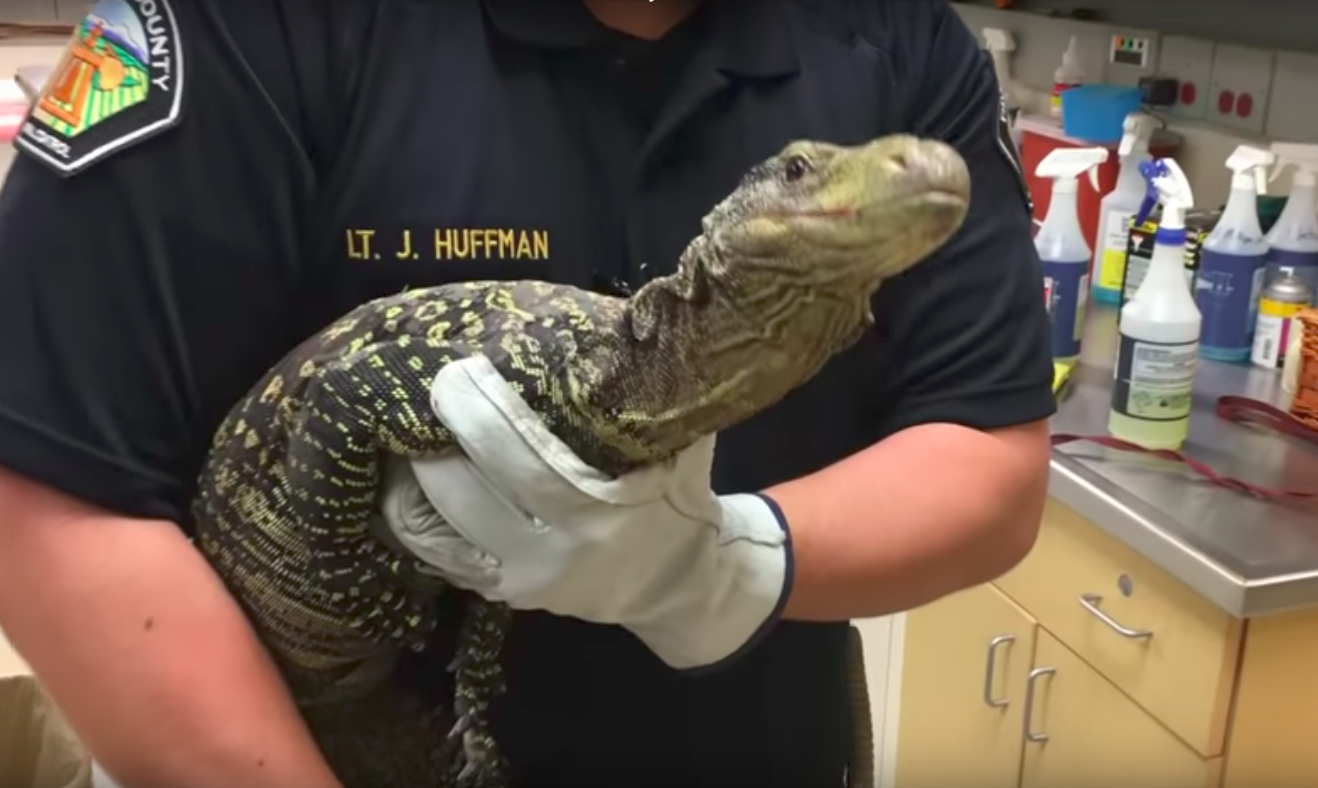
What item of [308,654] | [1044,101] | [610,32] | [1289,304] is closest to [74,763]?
[308,654]

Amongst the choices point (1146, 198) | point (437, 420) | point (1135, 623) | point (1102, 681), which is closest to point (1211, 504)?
point (1135, 623)

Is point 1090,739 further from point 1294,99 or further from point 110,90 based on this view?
point 110,90

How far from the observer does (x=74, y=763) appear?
1.60 meters

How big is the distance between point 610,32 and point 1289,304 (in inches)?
60.3

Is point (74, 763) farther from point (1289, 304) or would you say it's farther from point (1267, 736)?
point (1289, 304)

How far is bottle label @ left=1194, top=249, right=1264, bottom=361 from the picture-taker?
218 cm

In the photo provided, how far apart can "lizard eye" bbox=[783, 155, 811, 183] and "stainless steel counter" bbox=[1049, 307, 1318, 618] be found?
1.10 meters

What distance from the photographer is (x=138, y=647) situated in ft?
2.85

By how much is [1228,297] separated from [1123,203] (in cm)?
31

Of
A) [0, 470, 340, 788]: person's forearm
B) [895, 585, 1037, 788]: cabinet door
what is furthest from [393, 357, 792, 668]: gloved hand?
[895, 585, 1037, 788]: cabinet door

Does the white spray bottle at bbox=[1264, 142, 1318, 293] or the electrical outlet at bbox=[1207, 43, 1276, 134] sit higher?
the electrical outlet at bbox=[1207, 43, 1276, 134]

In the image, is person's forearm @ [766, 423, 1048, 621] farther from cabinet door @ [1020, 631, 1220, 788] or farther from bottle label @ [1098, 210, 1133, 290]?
bottle label @ [1098, 210, 1133, 290]

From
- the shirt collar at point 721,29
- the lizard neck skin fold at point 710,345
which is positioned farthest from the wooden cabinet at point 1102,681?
the lizard neck skin fold at point 710,345

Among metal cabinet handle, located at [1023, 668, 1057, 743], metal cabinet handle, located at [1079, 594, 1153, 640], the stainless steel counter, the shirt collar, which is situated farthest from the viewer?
metal cabinet handle, located at [1023, 668, 1057, 743]
